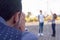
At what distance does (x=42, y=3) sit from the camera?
27.0 meters

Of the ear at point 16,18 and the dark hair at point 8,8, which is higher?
the dark hair at point 8,8

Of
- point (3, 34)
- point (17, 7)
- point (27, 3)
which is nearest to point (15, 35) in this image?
point (3, 34)

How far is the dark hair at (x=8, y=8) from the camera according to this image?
1452mm

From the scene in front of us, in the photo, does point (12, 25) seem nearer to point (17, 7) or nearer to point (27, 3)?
point (17, 7)

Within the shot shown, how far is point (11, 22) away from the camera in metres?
1.49

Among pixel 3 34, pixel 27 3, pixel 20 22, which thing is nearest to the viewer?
pixel 3 34

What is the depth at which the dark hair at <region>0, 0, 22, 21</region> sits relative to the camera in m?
1.45

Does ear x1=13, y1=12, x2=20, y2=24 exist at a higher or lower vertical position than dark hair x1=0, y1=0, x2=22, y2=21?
lower

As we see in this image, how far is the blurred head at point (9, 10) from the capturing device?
4.77ft

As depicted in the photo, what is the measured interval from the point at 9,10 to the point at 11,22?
7 cm

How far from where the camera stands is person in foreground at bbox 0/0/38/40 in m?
1.39

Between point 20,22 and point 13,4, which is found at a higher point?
point 13,4

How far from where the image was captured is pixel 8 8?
146cm

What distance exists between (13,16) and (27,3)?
80.1 feet
